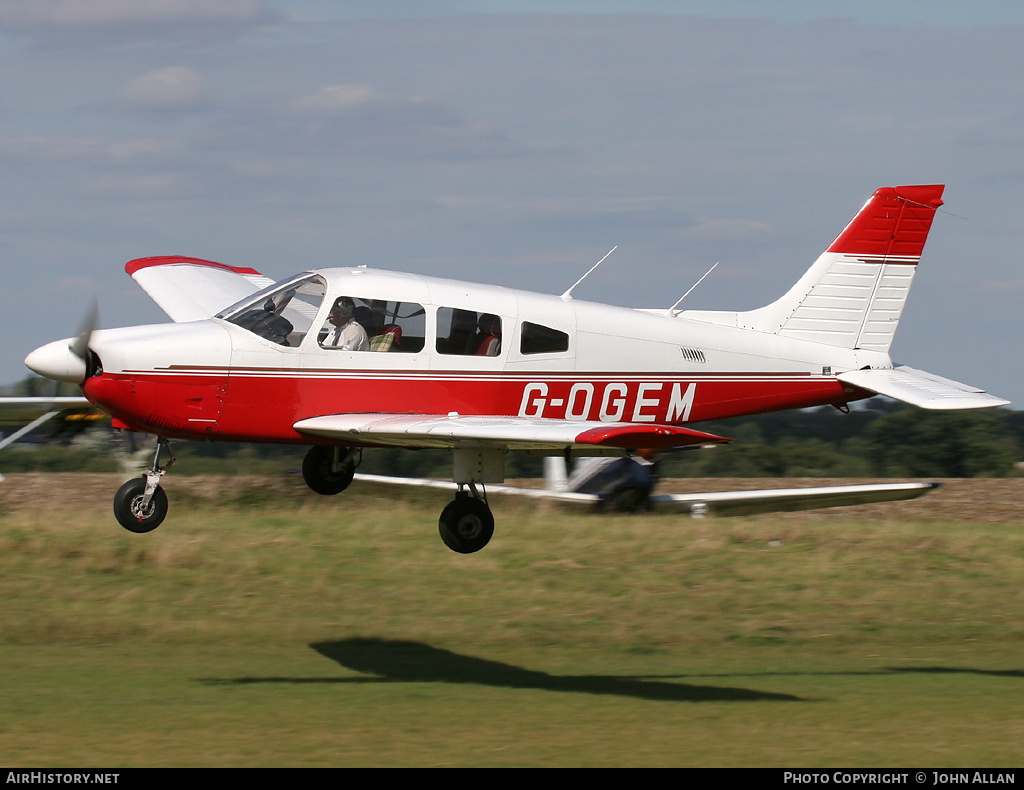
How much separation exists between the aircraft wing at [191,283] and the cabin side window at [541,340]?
4759 millimetres

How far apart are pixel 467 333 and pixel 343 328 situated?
1269 mm

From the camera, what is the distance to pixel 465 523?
1276cm

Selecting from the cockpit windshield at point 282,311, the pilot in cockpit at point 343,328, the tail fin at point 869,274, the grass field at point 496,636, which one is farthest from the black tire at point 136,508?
the tail fin at point 869,274

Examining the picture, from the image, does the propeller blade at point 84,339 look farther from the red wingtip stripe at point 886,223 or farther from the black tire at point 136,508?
the red wingtip stripe at point 886,223

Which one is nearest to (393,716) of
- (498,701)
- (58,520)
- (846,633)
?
(498,701)

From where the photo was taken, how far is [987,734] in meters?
14.7

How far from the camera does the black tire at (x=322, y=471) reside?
554 inches

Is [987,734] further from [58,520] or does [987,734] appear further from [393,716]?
[58,520]

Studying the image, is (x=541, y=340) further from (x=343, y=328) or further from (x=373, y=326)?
(x=343, y=328)

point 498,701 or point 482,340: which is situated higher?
point 482,340

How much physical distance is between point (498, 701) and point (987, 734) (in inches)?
264

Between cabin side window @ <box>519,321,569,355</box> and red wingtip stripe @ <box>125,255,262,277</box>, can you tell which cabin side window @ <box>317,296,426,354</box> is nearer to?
cabin side window @ <box>519,321,569,355</box>

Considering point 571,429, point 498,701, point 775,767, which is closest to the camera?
point 571,429

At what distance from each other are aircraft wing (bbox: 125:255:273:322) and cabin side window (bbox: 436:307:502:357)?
428 centimetres
